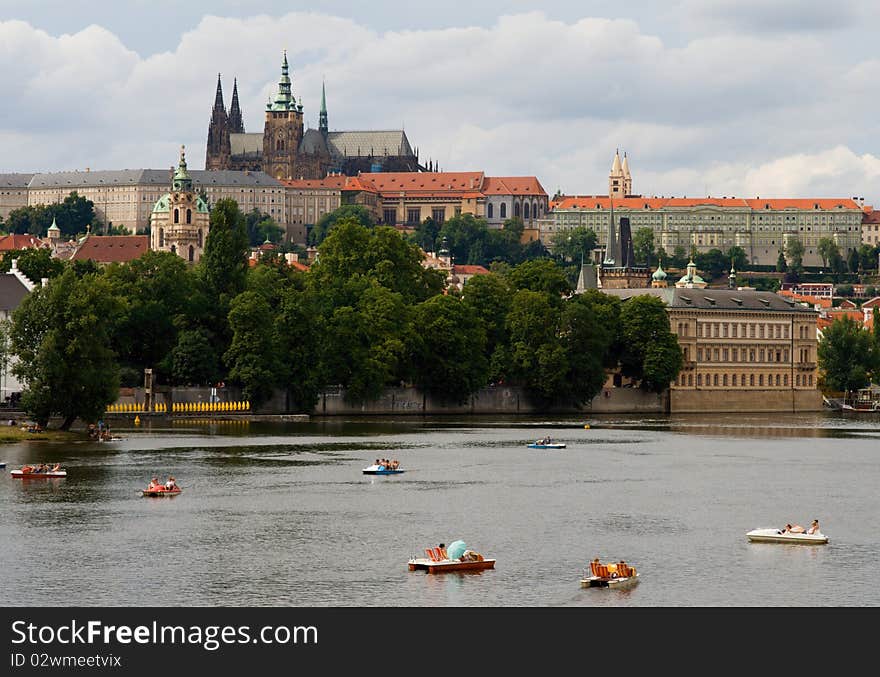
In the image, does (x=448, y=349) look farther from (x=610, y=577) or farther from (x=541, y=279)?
(x=610, y=577)

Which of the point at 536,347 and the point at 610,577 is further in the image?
the point at 536,347

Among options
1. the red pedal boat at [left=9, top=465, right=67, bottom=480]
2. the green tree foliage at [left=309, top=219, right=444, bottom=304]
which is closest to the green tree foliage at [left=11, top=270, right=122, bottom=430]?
the red pedal boat at [left=9, top=465, right=67, bottom=480]

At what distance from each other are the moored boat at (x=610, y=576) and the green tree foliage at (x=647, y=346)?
325 feet

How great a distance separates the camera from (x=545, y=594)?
50.7m

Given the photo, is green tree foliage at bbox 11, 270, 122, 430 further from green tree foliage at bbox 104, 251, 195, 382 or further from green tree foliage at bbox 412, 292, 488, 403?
green tree foliage at bbox 412, 292, 488, 403

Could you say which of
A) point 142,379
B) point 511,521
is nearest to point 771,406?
point 142,379

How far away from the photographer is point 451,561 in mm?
54250

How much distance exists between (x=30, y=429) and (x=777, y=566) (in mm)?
54658

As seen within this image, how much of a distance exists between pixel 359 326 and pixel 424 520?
64.5 meters

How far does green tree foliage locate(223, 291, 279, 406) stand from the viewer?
4855 inches

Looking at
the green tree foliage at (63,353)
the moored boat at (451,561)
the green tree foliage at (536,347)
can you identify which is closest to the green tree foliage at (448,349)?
the green tree foliage at (536,347)

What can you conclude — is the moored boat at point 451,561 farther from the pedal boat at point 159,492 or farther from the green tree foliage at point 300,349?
the green tree foliage at point 300,349

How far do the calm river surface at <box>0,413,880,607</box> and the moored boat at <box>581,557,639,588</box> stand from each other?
0.45 m

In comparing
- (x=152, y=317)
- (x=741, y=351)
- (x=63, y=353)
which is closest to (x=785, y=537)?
(x=63, y=353)
